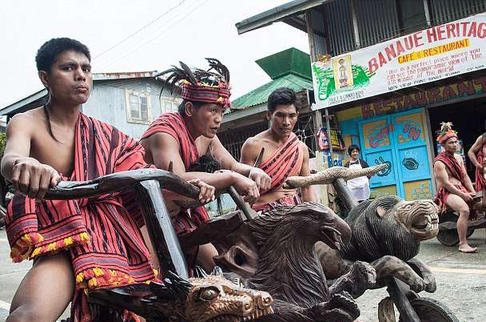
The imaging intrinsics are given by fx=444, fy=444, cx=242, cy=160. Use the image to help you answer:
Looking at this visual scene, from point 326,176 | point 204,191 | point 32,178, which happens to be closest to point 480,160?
point 326,176

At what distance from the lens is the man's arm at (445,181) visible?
6.64 m

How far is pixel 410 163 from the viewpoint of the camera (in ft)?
34.1

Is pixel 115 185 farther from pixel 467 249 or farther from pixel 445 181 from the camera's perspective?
pixel 445 181

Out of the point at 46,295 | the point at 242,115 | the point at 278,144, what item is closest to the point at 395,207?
the point at 278,144

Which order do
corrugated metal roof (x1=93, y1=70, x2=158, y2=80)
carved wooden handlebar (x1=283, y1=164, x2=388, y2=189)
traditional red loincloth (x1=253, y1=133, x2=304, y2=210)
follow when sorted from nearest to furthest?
1. carved wooden handlebar (x1=283, y1=164, x2=388, y2=189)
2. traditional red loincloth (x1=253, y1=133, x2=304, y2=210)
3. corrugated metal roof (x1=93, y1=70, x2=158, y2=80)

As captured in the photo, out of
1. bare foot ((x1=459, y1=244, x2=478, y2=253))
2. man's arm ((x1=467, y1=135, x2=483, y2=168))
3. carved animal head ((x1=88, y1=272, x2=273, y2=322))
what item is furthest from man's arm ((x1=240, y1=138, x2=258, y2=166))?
man's arm ((x1=467, y1=135, x2=483, y2=168))

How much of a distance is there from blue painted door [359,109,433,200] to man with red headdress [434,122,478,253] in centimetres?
334

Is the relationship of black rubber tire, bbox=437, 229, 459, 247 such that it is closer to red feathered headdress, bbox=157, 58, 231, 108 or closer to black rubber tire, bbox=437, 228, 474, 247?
black rubber tire, bbox=437, 228, 474, 247

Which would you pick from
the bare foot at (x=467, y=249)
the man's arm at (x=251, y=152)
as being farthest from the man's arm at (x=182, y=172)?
the bare foot at (x=467, y=249)

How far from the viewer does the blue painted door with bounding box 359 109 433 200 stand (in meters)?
10.2

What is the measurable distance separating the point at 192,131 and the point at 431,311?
1.72 meters

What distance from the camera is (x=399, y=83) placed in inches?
384

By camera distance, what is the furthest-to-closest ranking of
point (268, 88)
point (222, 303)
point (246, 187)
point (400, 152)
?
1. point (268, 88)
2. point (400, 152)
3. point (246, 187)
4. point (222, 303)

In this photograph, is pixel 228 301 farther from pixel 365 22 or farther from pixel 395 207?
pixel 365 22
